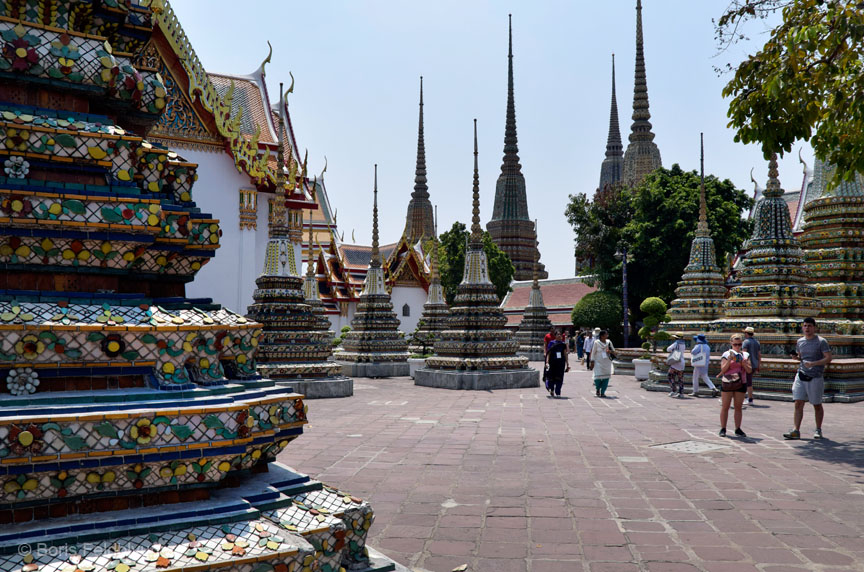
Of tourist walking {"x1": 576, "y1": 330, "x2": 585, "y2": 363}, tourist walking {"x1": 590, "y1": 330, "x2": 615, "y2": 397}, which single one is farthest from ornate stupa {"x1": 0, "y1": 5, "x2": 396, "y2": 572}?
tourist walking {"x1": 576, "y1": 330, "x2": 585, "y2": 363}

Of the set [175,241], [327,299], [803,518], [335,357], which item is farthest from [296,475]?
[327,299]

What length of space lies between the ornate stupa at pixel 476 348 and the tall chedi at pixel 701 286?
712 cm

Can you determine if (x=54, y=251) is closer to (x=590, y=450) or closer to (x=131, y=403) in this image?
(x=131, y=403)

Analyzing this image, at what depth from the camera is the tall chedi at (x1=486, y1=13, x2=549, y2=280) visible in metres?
59.5

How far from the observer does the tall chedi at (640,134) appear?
5606 centimetres

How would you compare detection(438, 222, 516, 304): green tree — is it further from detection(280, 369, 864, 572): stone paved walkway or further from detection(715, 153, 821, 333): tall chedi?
detection(280, 369, 864, 572): stone paved walkway

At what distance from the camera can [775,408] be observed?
40.7 ft

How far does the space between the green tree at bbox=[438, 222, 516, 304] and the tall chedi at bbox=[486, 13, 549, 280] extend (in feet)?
44.3

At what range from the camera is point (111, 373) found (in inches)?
123

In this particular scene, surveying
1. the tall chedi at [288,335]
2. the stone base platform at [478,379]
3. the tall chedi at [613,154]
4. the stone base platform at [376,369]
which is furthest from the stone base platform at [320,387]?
the tall chedi at [613,154]

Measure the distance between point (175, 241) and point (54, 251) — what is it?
0.59 metres

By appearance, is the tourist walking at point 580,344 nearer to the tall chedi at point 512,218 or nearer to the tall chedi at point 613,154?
the tall chedi at point 512,218

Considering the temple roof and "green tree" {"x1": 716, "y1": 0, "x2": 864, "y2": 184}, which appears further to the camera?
the temple roof

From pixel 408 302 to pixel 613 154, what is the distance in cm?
4060
